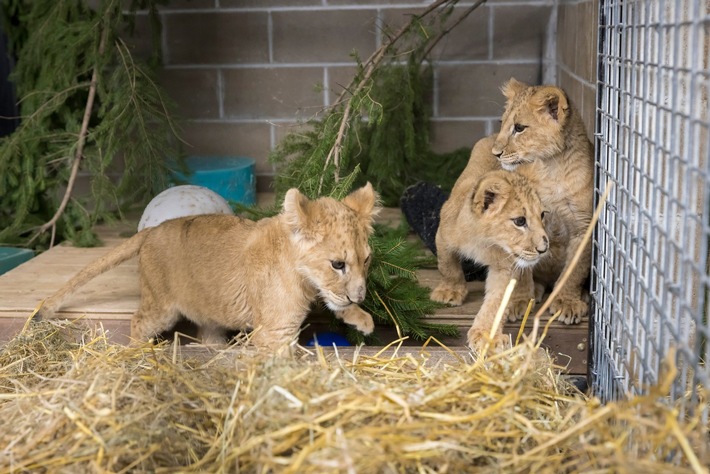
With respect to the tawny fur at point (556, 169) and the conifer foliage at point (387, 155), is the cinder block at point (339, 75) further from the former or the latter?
the tawny fur at point (556, 169)

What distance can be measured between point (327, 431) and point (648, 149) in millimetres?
1582

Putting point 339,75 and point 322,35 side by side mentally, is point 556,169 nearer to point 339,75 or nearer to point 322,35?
point 339,75

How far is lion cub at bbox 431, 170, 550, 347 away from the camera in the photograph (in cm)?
431

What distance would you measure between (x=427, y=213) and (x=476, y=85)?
2.03m

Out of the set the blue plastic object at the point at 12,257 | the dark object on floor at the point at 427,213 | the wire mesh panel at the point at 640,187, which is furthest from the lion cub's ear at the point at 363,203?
the blue plastic object at the point at 12,257

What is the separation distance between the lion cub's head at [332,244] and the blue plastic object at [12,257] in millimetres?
2721

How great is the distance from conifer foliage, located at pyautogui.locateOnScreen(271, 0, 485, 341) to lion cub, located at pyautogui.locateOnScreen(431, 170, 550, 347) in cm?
29

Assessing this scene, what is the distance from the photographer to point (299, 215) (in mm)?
3775

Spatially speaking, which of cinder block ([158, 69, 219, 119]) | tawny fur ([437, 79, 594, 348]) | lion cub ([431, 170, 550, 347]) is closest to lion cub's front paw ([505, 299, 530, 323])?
lion cub ([431, 170, 550, 347])

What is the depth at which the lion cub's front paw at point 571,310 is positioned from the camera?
175 inches

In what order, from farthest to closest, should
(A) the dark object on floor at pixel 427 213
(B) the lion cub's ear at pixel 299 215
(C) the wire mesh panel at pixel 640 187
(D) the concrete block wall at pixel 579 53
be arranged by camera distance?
1. (A) the dark object on floor at pixel 427 213
2. (D) the concrete block wall at pixel 579 53
3. (B) the lion cub's ear at pixel 299 215
4. (C) the wire mesh panel at pixel 640 187

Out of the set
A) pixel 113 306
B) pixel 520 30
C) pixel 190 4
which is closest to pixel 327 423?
pixel 113 306

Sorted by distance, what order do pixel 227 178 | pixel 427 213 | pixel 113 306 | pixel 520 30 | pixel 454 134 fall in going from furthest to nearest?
pixel 454 134, pixel 520 30, pixel 227 178, pixel 427 213, pixel 113 306

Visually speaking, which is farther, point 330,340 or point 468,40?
point 468,40
